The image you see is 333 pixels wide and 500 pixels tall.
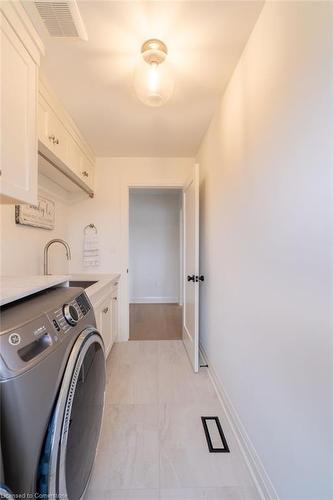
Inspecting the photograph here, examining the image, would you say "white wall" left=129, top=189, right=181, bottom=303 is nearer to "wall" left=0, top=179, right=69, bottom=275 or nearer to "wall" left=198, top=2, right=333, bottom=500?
"wall" left=0, top=179, right=69, bottom=275

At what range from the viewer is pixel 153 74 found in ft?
4.61

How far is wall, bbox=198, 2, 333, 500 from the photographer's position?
801 mm

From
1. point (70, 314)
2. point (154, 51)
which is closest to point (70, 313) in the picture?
point (70, 314)

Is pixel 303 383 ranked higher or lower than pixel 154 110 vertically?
lower

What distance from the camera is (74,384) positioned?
799 mm

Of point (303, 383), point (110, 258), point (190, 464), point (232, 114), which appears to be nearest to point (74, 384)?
point (303, 383)

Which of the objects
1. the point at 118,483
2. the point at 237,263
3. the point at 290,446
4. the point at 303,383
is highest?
the point at 237,263

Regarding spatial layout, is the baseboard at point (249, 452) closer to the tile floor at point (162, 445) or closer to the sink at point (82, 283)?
the tile floor at point (162, 445)

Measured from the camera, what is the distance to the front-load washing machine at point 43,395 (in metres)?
0.61

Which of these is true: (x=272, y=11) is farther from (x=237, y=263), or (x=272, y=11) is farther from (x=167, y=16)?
(x=237, y=263)

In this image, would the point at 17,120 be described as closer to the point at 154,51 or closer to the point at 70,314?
the point at 154,51

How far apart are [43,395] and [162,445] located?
119 cm

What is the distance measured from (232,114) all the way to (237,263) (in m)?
1.02

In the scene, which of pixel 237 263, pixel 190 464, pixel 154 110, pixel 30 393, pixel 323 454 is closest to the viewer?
pixel 30 393
